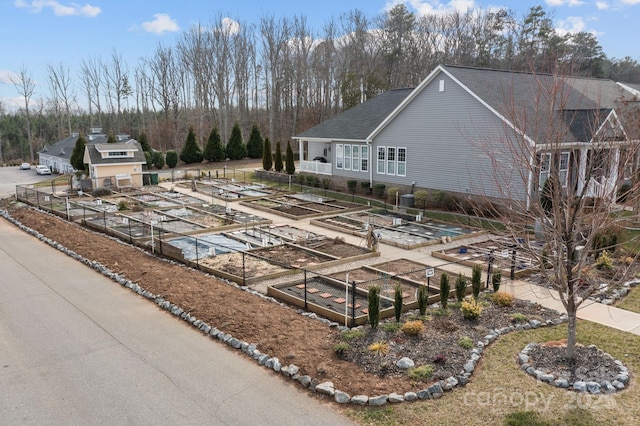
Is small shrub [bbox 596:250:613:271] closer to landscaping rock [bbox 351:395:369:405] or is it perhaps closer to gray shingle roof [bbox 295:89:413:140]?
landscaping rock [bbox 351:395:369:405]

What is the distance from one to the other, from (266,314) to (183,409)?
3.55 meters

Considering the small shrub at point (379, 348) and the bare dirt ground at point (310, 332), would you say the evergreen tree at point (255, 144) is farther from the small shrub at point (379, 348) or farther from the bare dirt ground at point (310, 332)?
the small shrub at point (379, 348)

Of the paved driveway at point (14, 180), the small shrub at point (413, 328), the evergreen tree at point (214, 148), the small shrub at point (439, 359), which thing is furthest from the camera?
the evergreen tree at point (214, 148)

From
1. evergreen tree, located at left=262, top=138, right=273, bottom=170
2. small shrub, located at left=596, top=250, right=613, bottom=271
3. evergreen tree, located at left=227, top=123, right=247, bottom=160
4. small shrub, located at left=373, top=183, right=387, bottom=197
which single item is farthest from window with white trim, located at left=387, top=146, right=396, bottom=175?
evergreen tree, located at left=227, top=123, right=247, bottom=160

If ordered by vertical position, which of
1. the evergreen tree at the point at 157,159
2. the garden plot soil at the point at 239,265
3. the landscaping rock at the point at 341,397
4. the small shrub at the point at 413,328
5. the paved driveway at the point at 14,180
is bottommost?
the landscaping rock at the point at 341,397

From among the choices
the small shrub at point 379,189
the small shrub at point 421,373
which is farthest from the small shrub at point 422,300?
the small shrub at point 379,189

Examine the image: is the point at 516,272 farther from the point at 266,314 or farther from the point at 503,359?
the point at 266,314

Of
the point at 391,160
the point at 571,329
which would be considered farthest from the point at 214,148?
the point at 571,329

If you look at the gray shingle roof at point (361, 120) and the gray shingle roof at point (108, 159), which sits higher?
the gray shingle roof at point (361, 120)

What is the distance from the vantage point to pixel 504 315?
10.5m

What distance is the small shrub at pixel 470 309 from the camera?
10.2 metres

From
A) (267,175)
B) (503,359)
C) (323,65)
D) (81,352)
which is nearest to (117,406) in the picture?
(81,352)

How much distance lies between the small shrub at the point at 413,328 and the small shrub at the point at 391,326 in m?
0.24

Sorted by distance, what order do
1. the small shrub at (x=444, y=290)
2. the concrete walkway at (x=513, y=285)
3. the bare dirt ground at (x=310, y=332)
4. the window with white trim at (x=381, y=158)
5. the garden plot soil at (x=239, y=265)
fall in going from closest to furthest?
the bare dirt ground at (x=310, y=332) → the concrete walkway at (x=513, y=285) → the small shrub at (x=444, y=290) → the garden plot soil at (x=239, y=265) → the window with white trim at (x=381, y=158)
